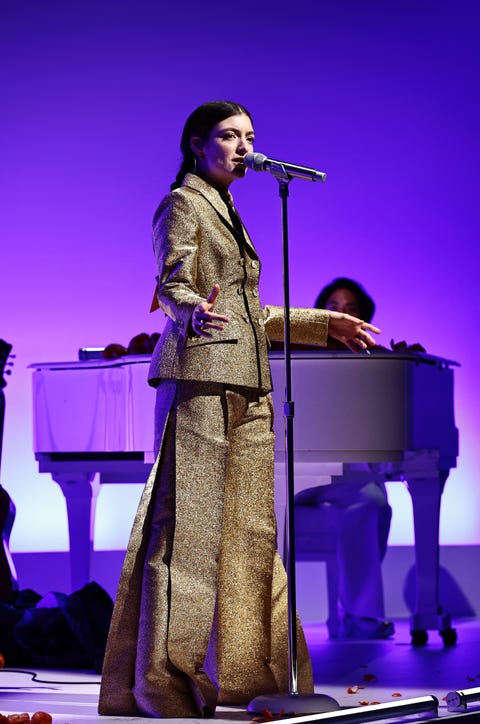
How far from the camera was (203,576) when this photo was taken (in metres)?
2.77

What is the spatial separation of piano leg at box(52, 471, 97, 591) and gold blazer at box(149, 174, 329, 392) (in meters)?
1.80

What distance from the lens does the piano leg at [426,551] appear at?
4535 millimetres

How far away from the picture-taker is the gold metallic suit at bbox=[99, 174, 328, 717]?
8.98 feet

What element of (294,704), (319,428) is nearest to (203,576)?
(294,704)

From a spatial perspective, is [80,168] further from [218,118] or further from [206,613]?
[206,613]

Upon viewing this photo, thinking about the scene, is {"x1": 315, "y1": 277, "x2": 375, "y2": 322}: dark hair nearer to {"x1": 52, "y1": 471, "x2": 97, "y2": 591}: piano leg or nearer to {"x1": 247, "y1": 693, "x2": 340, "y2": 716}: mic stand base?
{"x1": 52, "y1": 471, "x2": 97, "y2": 591}: piano leg

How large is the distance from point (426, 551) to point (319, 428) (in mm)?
890

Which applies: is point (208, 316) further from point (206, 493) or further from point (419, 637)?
point (419, 637)

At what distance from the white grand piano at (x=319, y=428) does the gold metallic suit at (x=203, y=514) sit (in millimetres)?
735

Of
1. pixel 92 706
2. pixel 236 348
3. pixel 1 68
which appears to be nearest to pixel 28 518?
pixel 1 68

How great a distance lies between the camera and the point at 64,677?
12.1 ft

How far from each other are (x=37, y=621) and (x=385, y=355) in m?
1.35

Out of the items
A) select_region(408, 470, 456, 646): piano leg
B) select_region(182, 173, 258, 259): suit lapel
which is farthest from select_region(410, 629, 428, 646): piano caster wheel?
select_region(182, 173, 258, 259): suit lapel

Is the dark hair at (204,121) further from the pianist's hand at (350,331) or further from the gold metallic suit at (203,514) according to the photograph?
the pianist's hand at (350,331)
